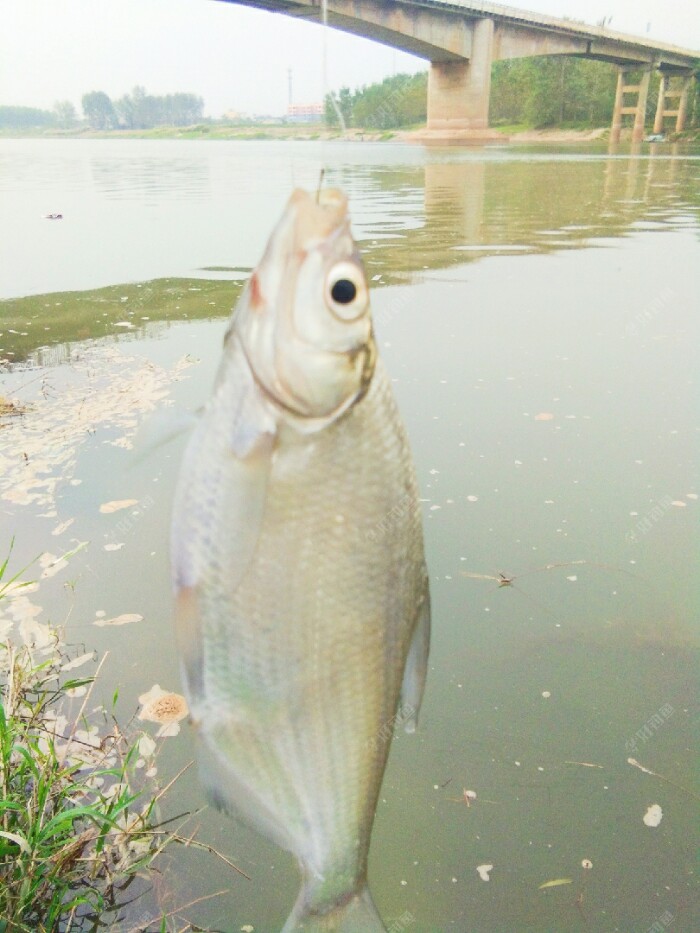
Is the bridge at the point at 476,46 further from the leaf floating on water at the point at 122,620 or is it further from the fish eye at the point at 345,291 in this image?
the fish eye at the point at 345,291

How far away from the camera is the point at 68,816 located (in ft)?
6.08

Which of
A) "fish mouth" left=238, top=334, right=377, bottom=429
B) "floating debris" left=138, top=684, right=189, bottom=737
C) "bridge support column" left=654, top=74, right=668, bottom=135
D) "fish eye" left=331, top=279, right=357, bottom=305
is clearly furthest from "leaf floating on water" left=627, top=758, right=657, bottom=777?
"bridge support column" left=654, top=74, right=668, bottom=135

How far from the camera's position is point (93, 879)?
1961 millimetres

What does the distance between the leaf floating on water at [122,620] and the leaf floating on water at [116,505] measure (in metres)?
0.85

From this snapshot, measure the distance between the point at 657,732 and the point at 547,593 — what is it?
30.1 inches

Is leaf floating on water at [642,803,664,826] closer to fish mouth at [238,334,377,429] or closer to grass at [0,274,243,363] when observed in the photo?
fish mouth at [238,334,377,429]

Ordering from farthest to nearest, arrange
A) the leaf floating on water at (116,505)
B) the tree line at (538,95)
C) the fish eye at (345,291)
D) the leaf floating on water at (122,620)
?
the tree line at (538,95) → the leaf floating on water at (116,505) → the leaf floating on water at (122,620) → the fish eye at (345,291)

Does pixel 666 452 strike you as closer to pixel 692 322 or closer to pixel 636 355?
pixel 636 355

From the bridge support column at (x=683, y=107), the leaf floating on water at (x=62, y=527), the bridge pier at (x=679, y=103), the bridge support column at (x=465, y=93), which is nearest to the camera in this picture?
the leaf floating on water at (x=62, y=527)

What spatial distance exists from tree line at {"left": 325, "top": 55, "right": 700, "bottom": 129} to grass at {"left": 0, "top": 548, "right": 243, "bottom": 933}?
6374 centimetres

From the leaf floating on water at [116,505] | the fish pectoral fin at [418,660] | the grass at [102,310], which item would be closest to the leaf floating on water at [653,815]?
the fish pectoral fin at [418,660]

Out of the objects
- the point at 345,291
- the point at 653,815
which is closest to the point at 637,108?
the point at 653,815

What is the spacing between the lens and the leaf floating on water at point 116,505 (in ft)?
12.4

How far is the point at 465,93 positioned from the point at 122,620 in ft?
157
